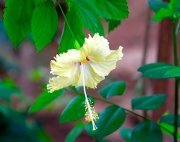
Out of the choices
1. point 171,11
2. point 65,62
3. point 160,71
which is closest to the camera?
point 65,62

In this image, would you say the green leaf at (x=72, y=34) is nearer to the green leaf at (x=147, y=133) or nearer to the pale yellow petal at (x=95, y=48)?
the pale yellow petal at (x=95, y=48)

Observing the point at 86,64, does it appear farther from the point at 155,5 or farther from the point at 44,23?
the point at 155,5

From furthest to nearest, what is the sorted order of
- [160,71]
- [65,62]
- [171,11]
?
[171,11] → [160,71] → [65,62]

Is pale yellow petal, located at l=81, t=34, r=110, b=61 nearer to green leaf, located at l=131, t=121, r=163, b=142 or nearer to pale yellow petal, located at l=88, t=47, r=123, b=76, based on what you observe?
pale yellow petal, located at l=88, t=47, r=123, b=76

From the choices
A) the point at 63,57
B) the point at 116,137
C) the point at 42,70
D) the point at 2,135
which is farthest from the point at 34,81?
the point at 63,57

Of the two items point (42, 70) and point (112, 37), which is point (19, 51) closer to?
point (42, 70)

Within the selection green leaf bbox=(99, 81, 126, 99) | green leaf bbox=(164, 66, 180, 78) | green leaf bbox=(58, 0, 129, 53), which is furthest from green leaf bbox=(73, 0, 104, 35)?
green leaf bbox=(99, 81, 126, 99)

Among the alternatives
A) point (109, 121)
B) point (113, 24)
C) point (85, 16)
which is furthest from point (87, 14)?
point (109, 121)
